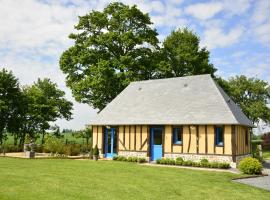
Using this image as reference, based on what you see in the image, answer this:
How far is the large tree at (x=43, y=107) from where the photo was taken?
37.5 meters

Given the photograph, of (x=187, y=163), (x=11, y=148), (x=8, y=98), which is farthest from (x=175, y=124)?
(x=8, y=98)

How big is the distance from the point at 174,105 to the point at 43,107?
19.4 metres

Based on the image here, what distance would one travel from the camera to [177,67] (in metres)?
39.9

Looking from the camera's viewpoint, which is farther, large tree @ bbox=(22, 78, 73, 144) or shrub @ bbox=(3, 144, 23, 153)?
large tree @ bbox=(22, 78, 73, 144)

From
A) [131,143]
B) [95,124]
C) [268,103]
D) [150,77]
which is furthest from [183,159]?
[268,103]

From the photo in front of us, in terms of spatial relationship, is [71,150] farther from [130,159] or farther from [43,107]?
[43,107]

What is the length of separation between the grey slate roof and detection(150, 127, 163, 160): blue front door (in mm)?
940

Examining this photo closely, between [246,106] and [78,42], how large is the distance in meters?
29.8

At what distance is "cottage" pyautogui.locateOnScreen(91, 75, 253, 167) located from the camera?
866 inches

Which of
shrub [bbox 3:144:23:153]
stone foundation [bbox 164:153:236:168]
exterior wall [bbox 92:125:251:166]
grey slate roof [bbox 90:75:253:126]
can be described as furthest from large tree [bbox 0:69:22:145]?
stone foundation [bbox 164:153:236:168]

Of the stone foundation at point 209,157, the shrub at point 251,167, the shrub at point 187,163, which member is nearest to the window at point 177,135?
the stone foundation at point 209,157

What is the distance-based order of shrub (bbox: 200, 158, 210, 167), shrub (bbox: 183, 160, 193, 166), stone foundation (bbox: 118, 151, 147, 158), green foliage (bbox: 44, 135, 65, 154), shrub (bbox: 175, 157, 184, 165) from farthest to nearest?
green foliage (bbox: 44, 135, 65, 154) → stone foundation (bbox: 118, 151, 147, 158) → shrub (bbox: 175, 157, 184, 165) → shrub (bbox: 183, 160, 193, 166) → shrub (bbox: 200, 158, 210, 167)

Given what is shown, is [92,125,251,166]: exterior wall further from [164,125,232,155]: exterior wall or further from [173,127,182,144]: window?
[173,127,182,144]: window

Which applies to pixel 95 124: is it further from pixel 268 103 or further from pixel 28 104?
pixel 268 103
